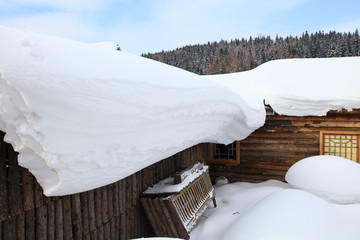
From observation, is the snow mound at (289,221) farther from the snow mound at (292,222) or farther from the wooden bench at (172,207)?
the wooden bench at (172,207)

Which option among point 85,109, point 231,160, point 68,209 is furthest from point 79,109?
point 231,160

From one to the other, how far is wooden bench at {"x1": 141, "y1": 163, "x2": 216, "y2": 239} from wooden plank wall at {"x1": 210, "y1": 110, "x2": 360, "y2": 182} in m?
3.91

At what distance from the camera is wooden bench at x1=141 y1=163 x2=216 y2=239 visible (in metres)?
4.10

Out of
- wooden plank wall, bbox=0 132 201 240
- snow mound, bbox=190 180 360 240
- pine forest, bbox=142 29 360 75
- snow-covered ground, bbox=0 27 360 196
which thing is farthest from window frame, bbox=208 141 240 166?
pine forest, bbox=142 29 360 75

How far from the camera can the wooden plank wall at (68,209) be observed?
2.22 metres

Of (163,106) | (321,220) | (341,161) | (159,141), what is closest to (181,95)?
(163,106)

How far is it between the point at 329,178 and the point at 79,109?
5.75 metres

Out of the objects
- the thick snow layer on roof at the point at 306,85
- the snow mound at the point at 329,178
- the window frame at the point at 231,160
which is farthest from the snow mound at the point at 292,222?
the window frame at the point at 231,160

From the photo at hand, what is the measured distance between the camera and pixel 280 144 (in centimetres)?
821

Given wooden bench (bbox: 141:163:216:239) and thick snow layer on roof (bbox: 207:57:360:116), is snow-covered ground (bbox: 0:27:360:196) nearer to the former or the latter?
wooden bench (bbox: 141:163:216:239)

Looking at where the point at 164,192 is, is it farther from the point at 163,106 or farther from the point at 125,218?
the point at 163,106

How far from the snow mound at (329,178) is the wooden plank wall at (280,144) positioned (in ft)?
5.76

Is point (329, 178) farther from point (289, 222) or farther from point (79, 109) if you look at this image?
point (79, 109)

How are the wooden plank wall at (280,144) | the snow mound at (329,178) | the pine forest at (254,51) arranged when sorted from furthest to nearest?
the pine forest at (254,51)
the wooden plank wall at (280,144)
the snow mound at (329,178)
